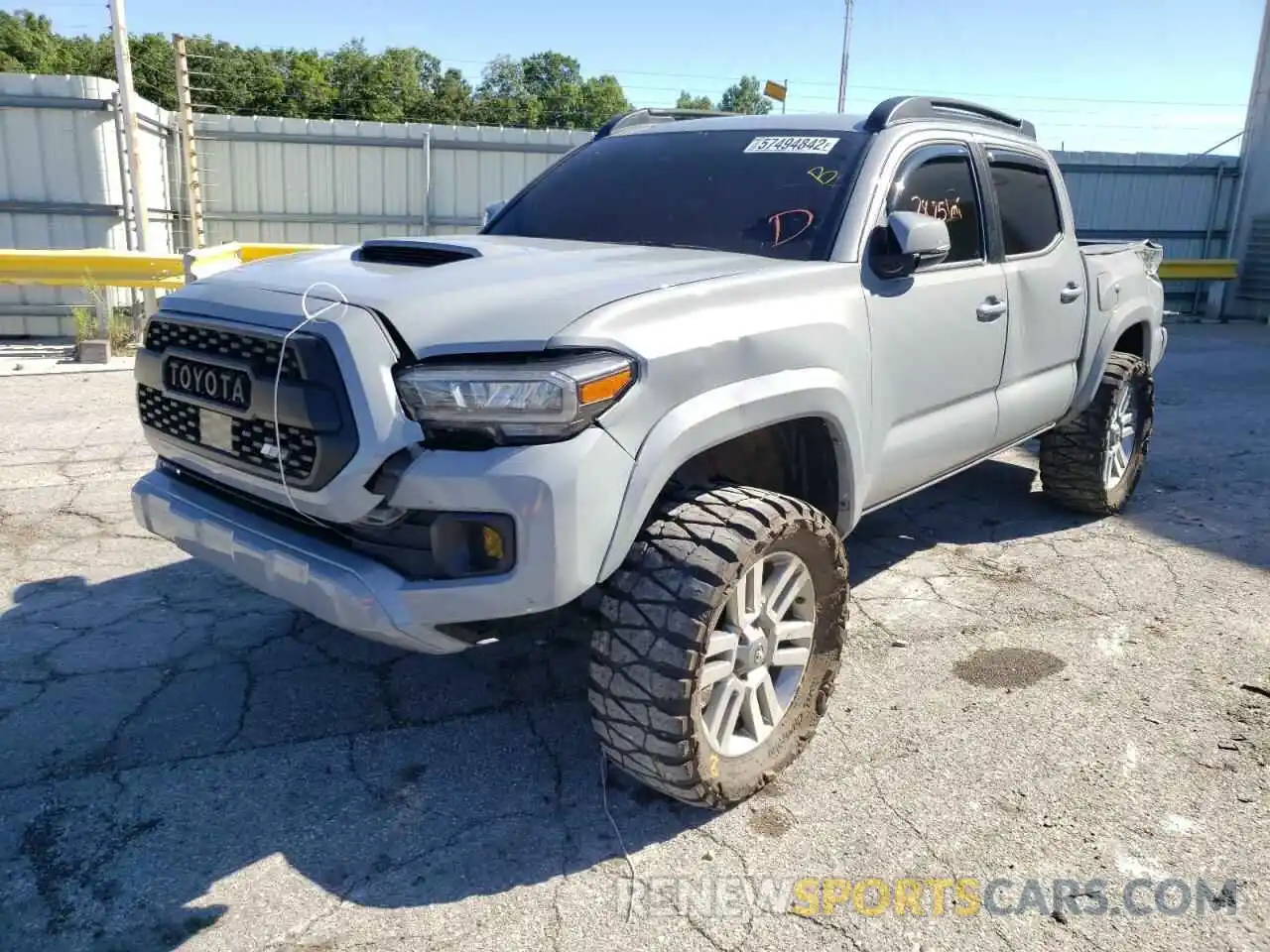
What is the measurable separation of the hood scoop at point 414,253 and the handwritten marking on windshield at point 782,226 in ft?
3.32

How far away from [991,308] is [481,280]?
86.0 inches

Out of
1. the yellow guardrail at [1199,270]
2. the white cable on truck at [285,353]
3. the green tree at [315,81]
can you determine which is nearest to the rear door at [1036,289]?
the white cable on truck at [285,353]

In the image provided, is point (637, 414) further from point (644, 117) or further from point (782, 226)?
point (644, 117)

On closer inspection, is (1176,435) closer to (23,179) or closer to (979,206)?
(979,206)

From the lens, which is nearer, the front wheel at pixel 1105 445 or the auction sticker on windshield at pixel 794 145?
the auction sticker on windshield at pixel 794 145

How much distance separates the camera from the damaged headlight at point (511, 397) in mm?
2221

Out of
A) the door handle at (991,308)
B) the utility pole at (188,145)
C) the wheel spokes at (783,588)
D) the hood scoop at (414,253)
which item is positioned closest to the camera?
the wheel spokes at (783,588)

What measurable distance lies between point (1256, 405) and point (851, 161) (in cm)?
697

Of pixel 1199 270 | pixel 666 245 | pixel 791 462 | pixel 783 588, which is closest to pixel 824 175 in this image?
pixel 666 245

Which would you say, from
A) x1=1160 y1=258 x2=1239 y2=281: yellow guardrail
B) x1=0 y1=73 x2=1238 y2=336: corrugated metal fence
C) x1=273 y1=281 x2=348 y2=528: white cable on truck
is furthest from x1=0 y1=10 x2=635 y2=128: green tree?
x1=273 y1=281 x2=348 y2=528: white cable on truck

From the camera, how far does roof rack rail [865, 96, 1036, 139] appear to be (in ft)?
11.8

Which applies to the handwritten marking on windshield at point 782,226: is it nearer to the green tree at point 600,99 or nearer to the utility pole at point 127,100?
the utility pole at point 127,100

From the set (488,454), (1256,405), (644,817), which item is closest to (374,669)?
(644,817)

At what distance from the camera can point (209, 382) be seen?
8.61 feet
